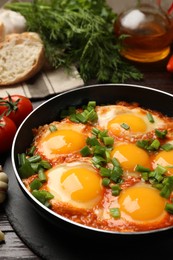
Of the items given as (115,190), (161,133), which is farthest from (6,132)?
(161,133)

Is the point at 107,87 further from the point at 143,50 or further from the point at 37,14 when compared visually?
the point at 37,14

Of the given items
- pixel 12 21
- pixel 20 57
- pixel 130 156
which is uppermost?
pixel 12 21

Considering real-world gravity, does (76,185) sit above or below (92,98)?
above

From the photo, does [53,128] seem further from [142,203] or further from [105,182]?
[142,203]

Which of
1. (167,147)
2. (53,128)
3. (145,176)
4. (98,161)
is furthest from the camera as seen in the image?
(53,128)

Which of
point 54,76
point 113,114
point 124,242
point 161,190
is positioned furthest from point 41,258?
point 54,76

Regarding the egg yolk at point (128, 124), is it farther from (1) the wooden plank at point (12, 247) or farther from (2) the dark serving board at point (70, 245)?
(1) the wooden plank at point (12, 247)

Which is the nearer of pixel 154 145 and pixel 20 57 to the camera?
pixel 154 145

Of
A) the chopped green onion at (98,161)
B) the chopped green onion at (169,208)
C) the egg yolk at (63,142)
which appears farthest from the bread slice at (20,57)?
the chopped green onion at (169,208)
